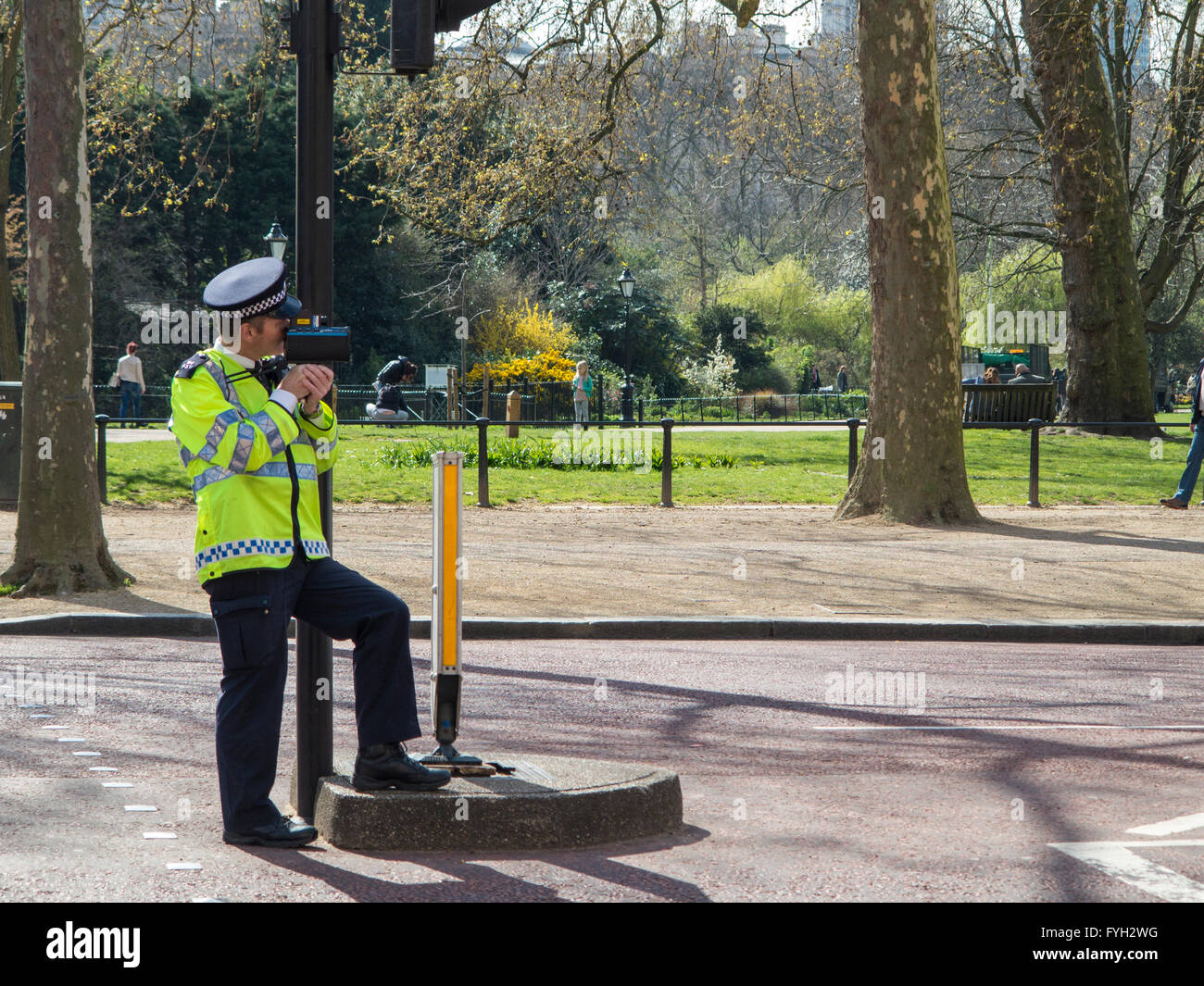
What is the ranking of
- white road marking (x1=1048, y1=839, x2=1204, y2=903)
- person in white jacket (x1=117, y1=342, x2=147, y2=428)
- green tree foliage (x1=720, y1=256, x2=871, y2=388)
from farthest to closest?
1. green tree foliage (x1=720, y1=256, x2=871, y2=388)
2. person in white jacket (x1=117, y1=342, x2=147, y2=428)
3. white road marking (x1=1048, y1=839, x2=1204, y2=903)

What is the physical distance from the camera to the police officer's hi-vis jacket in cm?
442

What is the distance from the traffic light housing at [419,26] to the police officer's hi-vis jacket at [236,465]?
1.36 meters

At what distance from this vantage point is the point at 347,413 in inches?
1436

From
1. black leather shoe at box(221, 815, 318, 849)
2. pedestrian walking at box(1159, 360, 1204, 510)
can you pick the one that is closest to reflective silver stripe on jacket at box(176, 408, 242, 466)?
black leather shoe at box(221, 815, 318, 849)

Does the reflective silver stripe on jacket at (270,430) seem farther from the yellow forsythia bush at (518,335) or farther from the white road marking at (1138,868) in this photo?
the yellow forsythia bush at (518,335)

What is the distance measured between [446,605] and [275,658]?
65 centimetres

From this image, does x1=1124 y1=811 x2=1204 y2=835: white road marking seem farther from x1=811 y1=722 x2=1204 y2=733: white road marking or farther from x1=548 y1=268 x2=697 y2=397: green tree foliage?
x1=548 y1=268 x2=697 y2=397: green tree foliage

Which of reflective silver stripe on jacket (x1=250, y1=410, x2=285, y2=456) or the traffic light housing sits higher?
the traffic light housing

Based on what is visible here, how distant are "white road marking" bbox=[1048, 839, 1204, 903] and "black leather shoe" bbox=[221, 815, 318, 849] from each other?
2406 millimetres

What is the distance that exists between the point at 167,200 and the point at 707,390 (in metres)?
28.5

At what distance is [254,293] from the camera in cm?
459

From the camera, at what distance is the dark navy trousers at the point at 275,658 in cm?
452

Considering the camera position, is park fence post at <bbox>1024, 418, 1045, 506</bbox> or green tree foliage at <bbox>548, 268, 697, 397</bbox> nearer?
park fence post at <bbox>1024, 418, 1045, 506</bbox>

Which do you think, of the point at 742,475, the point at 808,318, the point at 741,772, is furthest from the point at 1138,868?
the point at 808,318
